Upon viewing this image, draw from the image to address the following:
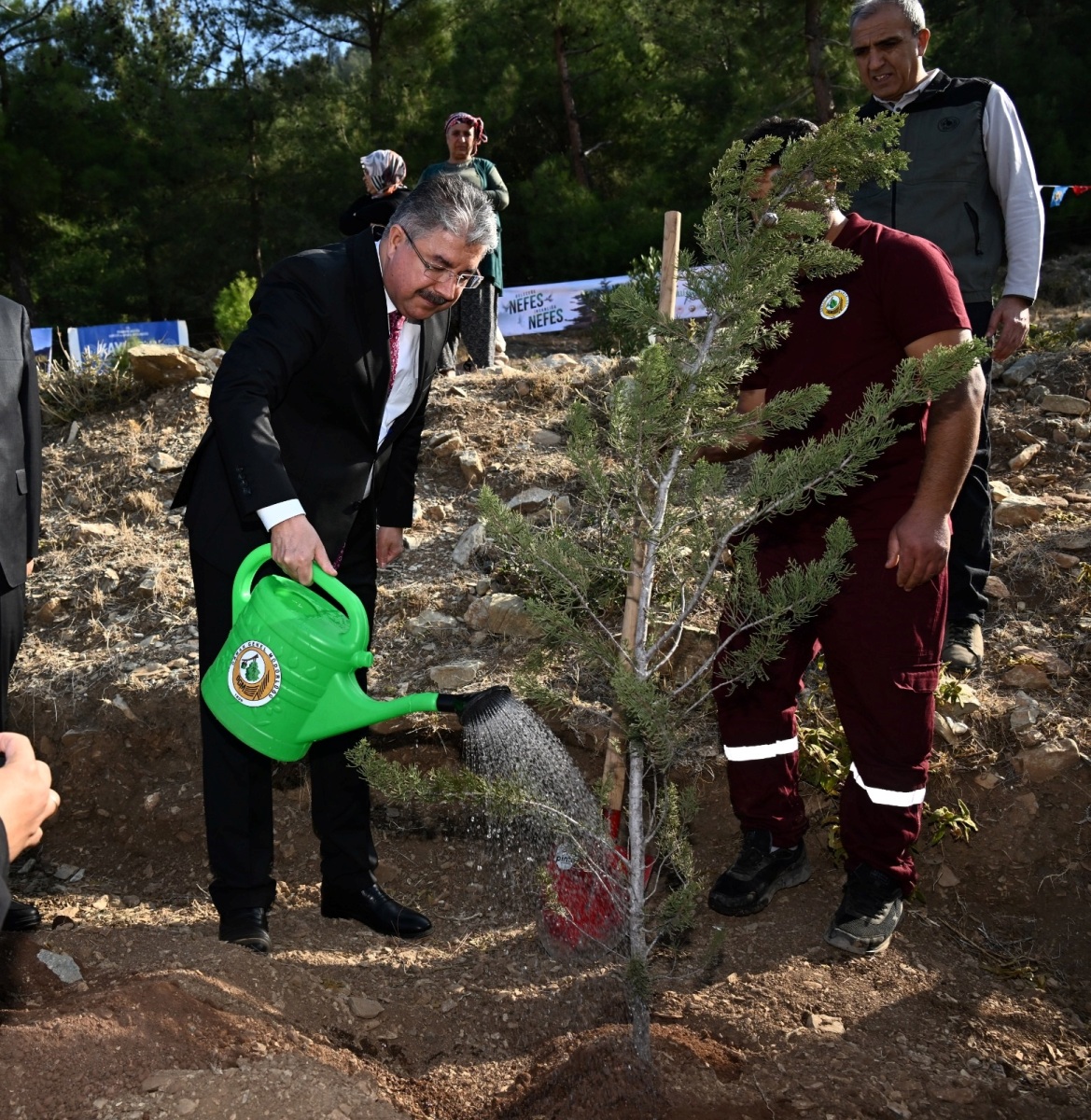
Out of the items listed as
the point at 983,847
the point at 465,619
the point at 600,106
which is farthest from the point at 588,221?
the point at 983,847

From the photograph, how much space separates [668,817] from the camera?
2.11 meters

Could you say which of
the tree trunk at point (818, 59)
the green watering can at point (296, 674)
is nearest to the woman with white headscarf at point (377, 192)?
the green watering can at point (296, 674)

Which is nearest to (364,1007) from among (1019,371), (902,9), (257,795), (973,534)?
(257,795)

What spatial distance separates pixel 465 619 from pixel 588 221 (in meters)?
11.5

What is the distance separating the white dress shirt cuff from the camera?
2.20m

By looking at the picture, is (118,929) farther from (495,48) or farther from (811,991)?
(495,48)

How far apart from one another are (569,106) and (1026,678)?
13.4 metres

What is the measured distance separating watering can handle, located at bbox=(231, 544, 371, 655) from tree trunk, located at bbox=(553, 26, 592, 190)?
13.7 metres

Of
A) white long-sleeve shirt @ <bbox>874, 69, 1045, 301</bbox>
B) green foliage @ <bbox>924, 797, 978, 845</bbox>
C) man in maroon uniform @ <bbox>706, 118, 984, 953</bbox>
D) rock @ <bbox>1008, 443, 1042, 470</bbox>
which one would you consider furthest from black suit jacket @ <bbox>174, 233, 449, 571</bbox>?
rock @ <bbox>1008, 443, 1042, 470</bbox>

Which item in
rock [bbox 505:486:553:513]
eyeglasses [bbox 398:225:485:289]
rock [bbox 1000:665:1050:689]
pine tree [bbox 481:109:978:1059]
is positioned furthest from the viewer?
rock [bbox 505:486:553:513]

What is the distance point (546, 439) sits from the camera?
5.29m

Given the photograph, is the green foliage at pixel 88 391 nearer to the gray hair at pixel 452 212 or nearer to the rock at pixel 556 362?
the rock at pixel 556 362

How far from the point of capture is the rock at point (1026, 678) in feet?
10.9

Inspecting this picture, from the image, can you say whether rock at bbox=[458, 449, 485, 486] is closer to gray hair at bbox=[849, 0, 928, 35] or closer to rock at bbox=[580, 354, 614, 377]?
rock at bbox=[580, 354, 614, 377]
